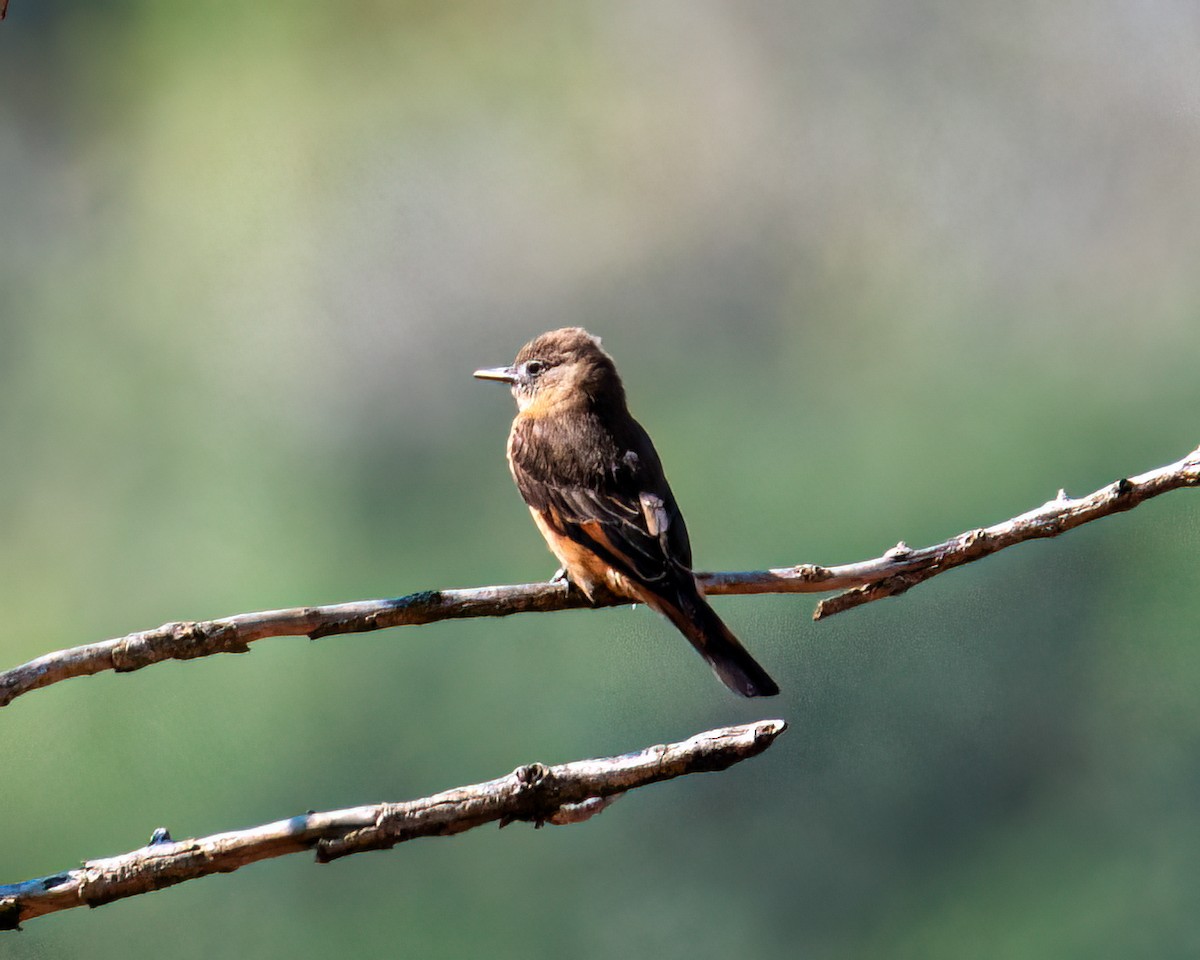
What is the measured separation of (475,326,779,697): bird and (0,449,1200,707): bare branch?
4.9 inches

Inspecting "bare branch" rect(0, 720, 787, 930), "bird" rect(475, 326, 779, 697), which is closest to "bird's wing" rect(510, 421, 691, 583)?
"bird" rect(475, 326, 779, 697)

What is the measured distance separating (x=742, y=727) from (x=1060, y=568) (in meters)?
3.49

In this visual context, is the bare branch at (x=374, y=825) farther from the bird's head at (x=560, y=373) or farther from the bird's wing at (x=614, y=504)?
the bird's head at (x=560, y=373)

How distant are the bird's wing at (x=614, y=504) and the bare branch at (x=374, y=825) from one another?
2.95 feet

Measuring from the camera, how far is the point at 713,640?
8.77 feet

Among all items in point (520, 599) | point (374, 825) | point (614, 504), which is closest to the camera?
point (374, 825)

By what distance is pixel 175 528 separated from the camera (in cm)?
531

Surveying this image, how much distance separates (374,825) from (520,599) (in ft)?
2.43

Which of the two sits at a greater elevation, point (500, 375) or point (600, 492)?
point (500, 375)

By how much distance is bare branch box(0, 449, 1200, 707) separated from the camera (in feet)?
7.32

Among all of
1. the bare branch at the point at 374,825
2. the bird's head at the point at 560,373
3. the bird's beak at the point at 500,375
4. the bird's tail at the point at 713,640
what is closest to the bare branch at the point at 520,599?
the bird's tail at the point at 713,640

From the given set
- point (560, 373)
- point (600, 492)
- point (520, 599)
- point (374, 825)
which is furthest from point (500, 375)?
point (374, 825)

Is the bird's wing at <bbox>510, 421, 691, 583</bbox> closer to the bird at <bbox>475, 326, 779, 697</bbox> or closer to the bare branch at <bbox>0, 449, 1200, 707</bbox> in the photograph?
the bird at <bbox>475, 326, 779, 697</bbox>

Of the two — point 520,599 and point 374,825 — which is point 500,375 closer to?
point 520,599
